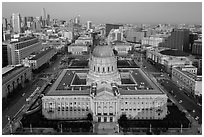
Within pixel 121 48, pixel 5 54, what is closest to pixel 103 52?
pixel 5 54

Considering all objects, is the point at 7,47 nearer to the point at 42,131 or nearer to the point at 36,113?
the point at 36,113

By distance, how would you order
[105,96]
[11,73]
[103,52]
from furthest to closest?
[11,73]
[103,52]
[105,96]

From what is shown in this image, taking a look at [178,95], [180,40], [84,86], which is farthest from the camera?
[180,40]

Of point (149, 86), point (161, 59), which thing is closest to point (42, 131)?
point (149, 86)

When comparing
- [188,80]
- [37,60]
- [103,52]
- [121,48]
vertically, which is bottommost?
[188,80]

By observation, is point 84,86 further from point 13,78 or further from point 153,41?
point 153,41

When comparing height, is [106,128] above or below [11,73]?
below

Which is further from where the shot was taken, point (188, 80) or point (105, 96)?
point (188, 80)

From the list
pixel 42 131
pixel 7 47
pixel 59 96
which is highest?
pixel 7 47
